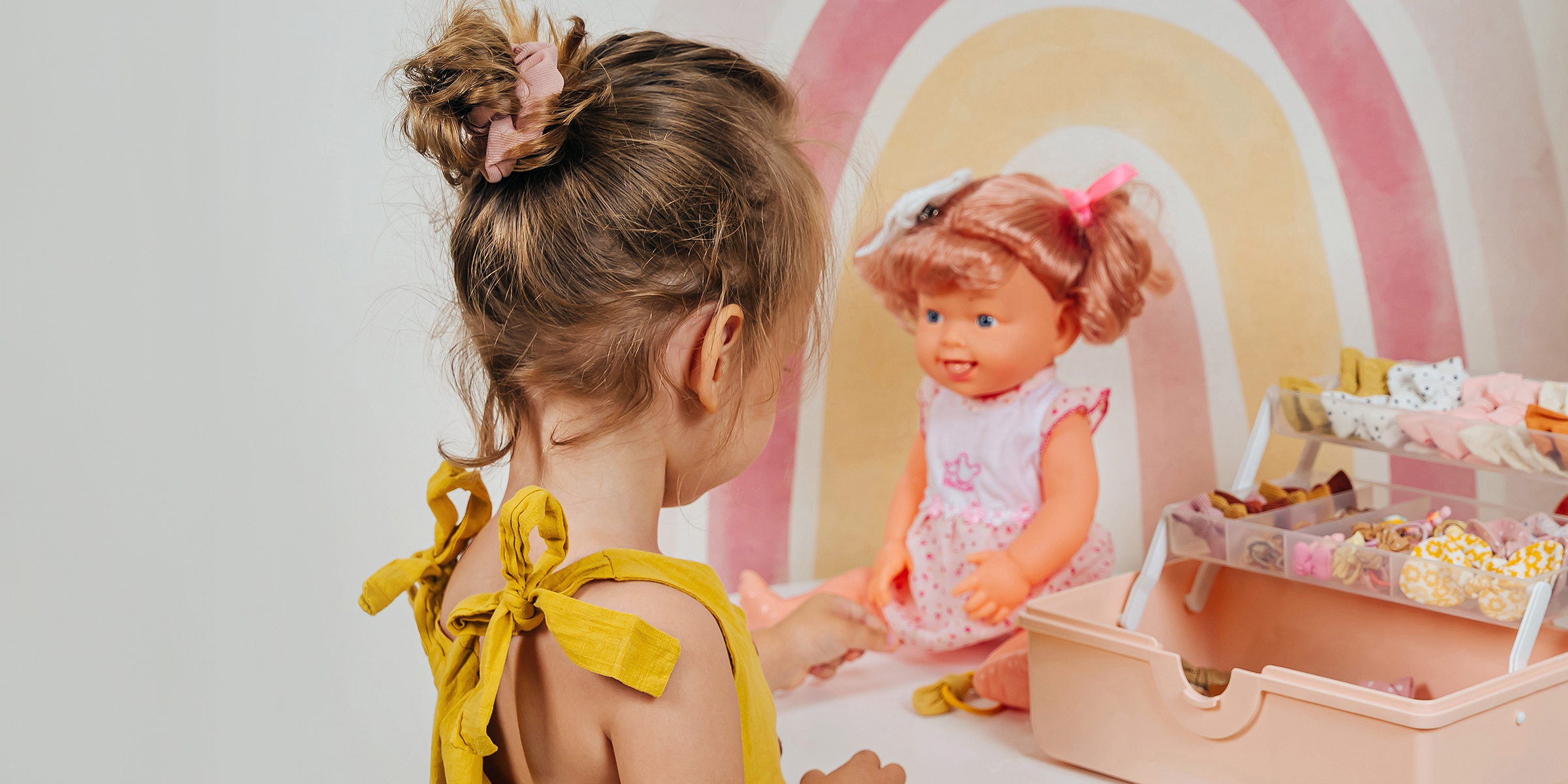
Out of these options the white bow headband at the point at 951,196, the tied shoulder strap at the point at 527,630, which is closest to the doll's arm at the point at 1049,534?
the white bow headband at the point at 951,196

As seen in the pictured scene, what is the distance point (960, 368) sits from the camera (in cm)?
116

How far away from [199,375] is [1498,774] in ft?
3.53

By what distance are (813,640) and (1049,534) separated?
12.7 inches

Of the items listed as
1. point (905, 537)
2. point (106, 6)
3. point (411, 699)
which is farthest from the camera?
point (905, 537)

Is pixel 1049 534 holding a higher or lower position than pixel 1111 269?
lower

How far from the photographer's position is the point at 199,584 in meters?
1.06

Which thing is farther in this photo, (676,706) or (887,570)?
(887,570)

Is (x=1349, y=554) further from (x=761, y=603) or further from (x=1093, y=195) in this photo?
(x=761, y=603)

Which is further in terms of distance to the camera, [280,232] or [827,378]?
[827,378]

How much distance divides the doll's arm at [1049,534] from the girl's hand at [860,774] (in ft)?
1.16

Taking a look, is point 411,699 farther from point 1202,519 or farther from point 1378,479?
point 1378,479

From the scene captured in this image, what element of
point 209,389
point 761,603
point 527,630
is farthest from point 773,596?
point 527,630

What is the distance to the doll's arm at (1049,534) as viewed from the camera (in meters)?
1.09

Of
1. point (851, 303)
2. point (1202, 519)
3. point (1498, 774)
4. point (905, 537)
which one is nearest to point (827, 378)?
point (851, 303)
